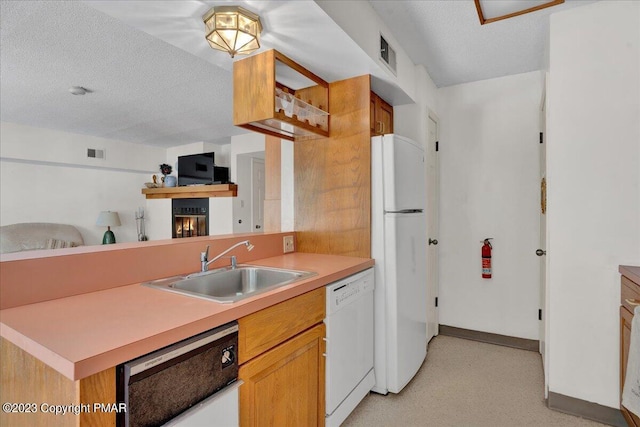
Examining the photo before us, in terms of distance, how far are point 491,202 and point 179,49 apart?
300cm

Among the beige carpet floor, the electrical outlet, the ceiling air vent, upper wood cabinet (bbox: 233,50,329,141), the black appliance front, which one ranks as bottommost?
the beige carpet floor

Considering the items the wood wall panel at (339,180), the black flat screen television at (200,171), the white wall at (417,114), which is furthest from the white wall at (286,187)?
the black flat screen television at (200,171)

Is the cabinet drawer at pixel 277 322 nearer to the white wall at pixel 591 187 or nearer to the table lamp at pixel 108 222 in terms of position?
the white wall at pixel 591 187

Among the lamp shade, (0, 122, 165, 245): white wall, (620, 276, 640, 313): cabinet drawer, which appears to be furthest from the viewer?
the lamp shade

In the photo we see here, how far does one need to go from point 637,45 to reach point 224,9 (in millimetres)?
2249

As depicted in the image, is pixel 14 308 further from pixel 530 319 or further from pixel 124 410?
pixel 530 319

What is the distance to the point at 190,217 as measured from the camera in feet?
20.1

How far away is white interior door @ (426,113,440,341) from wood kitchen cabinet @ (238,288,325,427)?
1.70m

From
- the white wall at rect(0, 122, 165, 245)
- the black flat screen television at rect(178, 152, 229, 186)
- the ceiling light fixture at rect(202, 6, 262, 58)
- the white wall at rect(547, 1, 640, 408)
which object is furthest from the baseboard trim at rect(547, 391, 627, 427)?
the white wall at rect(0, 122, 165, 245)

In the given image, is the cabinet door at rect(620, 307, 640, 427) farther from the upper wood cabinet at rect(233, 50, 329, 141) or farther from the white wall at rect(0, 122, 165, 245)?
the white wall at rect(0, 122, 165, 245)

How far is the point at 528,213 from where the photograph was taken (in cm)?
294

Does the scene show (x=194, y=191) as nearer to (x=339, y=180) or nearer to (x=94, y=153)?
(x=94, y=153)

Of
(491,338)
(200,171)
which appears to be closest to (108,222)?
(200,171)

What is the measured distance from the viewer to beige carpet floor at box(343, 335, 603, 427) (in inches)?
76.1
